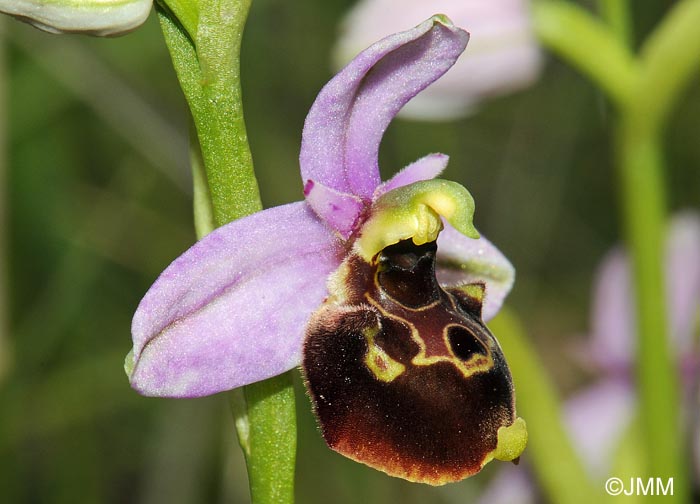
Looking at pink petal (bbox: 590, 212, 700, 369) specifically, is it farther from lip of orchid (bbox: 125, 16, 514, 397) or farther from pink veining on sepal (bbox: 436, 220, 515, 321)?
lip of orchid (bbox: 125, 16, 514, 397)

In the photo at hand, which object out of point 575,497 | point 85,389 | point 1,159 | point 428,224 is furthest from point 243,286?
point 85,389

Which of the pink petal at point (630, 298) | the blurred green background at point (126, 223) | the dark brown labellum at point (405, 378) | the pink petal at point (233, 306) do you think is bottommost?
the blurred green background at point (126, 223)

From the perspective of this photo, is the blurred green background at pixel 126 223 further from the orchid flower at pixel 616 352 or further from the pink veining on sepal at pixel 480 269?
the pink veining on sepal at pixel 480 269

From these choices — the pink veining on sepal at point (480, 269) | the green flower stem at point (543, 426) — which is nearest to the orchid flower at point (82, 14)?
the pink veining on sepal at point (480, 269)

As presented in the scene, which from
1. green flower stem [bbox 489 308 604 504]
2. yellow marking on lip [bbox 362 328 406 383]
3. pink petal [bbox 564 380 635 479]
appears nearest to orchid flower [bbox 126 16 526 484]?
yellow marking on lip [bbox 362 328 406 383]

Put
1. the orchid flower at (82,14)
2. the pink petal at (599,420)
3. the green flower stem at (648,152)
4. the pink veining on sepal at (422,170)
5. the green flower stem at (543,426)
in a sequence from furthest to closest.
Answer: the pink petal at (599,420), the green flower stem at (648,152), the green flower stem at (543,426), the pink veining on sepal at (422,170), the orchid flower at (82,14)

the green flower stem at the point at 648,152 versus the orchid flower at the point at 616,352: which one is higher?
the green flower stem at the point at 648,152

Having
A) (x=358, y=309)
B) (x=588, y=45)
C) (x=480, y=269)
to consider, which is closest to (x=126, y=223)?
(x=588, y=45)
